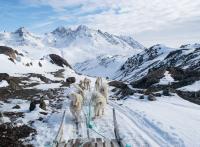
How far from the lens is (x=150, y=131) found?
1808 centimetres

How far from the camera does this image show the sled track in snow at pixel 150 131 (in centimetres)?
1591

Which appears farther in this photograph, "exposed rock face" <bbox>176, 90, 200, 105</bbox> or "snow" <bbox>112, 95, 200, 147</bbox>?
"exposed rock face" <bbox>176, 90, 200, 105</bbox>

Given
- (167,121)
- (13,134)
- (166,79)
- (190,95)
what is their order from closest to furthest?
(13,134) < (167,121) < (190,95) < (166,79)

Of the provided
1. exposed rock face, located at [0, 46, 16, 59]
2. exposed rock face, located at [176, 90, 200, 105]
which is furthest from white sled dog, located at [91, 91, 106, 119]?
→ exposed rock face, located at [0, 46, 16, 59]

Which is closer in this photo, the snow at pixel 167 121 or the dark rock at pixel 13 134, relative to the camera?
the dark rock at pixel 13 134

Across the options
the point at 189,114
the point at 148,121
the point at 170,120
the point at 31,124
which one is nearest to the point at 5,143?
the point at 31,124

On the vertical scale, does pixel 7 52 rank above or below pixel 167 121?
above

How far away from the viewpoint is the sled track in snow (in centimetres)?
1591

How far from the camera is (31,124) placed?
2064 centimetres

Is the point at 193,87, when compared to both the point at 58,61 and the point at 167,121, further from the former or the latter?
the point at 58,61

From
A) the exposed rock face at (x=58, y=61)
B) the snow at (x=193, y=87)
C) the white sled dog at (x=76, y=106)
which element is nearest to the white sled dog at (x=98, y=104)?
the white sled dog at (x=76, y=106)

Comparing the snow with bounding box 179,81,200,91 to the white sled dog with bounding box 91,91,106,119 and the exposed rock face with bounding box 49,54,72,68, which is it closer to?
the white sled dog with bounding box 91,91,106,119

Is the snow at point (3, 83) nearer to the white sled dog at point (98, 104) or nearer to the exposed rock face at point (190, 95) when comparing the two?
the exposed rock face at point (190, 95)

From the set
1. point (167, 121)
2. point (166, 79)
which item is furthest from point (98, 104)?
point (166, 79)
